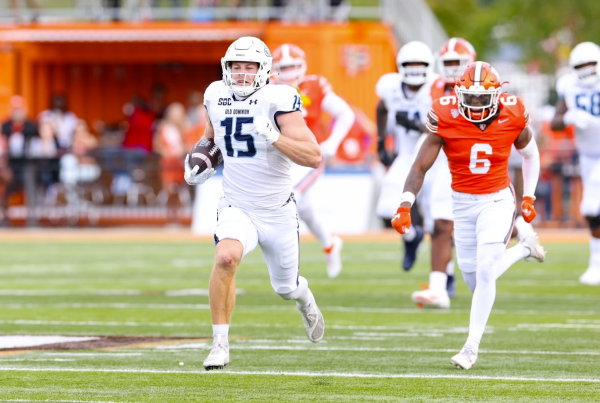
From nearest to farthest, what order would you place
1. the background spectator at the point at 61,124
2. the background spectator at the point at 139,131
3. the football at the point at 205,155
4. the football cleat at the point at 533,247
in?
the football at the point at 205,155 → the football cleat at the point at 533,247 → the background spectator at the point at 61,124 → the background spectator at the point at 139,131

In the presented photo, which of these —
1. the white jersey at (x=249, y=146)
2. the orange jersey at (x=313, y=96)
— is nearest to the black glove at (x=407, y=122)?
the orange jersey at (x=313, y=96)

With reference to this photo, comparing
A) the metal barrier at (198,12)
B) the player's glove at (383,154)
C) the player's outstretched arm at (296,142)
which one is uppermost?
the metal barrier at (198,12)

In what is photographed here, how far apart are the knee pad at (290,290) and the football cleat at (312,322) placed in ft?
0.49

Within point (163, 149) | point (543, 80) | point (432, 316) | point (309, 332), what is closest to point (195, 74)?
point (163, 149)

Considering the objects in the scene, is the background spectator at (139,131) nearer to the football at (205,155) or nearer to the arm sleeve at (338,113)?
the arm sleeve at (338,113)

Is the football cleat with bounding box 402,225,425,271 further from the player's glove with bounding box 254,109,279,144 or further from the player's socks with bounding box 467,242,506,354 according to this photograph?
the player's glove with bounding box 254,109,279,144

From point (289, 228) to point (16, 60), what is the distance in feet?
56.0

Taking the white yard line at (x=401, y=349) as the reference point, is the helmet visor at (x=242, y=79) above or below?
above

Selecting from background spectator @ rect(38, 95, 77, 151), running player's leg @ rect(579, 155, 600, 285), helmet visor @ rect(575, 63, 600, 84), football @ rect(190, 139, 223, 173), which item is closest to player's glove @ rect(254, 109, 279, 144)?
football @ rect(190, 139, 223, 173)

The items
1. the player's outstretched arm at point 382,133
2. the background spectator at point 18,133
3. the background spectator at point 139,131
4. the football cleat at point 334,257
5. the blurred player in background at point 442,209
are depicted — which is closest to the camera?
the blurred player in background at point 442,209

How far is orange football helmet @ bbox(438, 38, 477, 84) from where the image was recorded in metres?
9.18

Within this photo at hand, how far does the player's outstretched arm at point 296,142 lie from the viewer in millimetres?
5948

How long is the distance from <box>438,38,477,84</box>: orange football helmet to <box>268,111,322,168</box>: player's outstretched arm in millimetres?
3244

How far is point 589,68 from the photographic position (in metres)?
10.3
